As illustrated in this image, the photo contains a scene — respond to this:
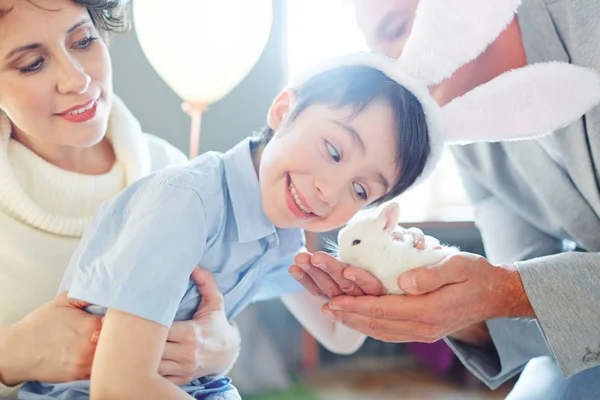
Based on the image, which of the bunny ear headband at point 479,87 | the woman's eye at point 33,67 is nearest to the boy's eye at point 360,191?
the bunny ear headband at point 479,87

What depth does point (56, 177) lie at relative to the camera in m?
1.22

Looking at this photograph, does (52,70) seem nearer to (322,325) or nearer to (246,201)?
(246,201)

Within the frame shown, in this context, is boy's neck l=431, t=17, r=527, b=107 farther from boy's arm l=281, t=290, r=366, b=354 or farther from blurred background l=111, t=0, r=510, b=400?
blurred background l=111, t=0, r=510, b=400

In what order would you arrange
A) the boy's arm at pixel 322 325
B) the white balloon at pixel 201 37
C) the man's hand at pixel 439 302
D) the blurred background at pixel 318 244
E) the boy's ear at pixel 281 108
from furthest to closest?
the blurred background at pixel 318 244, the white balloon at pixel 201 37, the boy's arm at pixel 322 325, the boy's ear at pixel 281 108, the man's hand at pixel 439 302

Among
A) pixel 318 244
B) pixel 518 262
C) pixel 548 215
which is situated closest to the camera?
pixel 518 262

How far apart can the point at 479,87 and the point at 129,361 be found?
75 centimetres

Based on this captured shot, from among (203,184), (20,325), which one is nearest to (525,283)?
(203,184)

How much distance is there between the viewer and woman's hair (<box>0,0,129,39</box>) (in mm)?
1160

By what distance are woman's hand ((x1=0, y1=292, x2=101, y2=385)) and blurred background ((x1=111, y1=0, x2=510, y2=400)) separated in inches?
55.9

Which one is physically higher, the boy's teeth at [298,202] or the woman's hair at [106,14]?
the woman's hair at [106,14]

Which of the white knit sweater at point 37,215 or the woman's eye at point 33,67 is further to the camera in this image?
the white knit sweater at point 37,215

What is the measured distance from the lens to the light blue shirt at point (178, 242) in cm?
91

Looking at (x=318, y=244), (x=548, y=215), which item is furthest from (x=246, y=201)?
(x=318, y=244)

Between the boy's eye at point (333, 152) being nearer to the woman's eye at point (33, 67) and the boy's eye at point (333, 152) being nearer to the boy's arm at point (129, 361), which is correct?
the boy's arm at point (129, 361)
